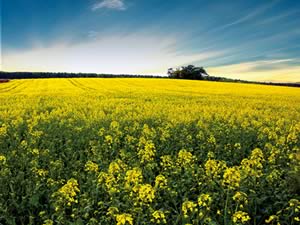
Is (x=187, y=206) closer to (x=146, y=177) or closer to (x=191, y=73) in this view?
(x=146, y=177)

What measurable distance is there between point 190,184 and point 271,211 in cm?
164

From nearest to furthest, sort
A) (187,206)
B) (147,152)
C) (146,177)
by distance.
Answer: (187,206), (146,177), (147,152)

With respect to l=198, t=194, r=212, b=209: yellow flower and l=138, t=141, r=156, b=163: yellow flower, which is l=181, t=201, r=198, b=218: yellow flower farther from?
l=138, t=141, r=156, b=163: yellow flower

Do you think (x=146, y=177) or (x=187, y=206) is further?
(x=146, y=177)

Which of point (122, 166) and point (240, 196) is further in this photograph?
point (122, 166)

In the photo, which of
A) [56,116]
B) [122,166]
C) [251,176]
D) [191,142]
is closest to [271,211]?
[251,176]

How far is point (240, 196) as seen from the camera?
4594 mm

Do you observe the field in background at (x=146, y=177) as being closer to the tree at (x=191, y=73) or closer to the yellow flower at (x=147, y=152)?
the yellow flower at (x=147, y=152)

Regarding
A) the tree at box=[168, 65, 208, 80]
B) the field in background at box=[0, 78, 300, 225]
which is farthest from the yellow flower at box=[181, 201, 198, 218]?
the tree at box=[168, 65, 208, 80]

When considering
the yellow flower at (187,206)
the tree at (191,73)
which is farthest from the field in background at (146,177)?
the tree at (191,73)

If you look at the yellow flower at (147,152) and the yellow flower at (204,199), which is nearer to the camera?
the yellow flower at (204,199)

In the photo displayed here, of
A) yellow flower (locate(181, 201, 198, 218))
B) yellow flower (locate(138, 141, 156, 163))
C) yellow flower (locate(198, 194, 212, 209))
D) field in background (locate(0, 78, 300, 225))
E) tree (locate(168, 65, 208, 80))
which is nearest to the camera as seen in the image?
yellow flower (locate(181, 201, 198, 218))

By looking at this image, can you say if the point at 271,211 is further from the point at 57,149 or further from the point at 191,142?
the point at 57,149

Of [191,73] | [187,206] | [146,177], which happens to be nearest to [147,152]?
[146,177]
